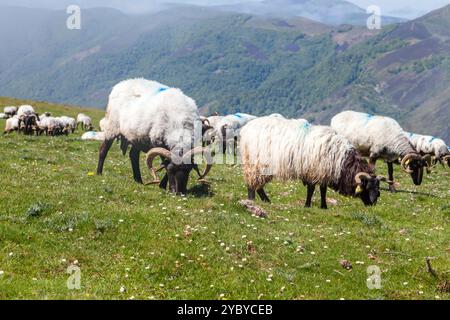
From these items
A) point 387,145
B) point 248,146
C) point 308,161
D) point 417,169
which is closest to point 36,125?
point 248,146

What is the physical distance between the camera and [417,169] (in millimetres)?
29062

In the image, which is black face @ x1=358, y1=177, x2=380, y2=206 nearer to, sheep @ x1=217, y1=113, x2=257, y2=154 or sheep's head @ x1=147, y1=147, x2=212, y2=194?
sheep's head @ x1=147, y1=147, x2=212, y2=194

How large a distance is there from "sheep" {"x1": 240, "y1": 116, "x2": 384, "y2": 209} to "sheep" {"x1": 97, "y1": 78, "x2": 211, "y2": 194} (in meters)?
2.62

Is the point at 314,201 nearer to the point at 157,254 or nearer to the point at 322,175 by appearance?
the point at 322,175

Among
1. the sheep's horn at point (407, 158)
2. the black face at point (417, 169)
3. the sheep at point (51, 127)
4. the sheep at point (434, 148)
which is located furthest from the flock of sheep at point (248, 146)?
the sheep at point (51, 127)

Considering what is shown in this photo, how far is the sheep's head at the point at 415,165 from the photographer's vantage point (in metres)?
28.3

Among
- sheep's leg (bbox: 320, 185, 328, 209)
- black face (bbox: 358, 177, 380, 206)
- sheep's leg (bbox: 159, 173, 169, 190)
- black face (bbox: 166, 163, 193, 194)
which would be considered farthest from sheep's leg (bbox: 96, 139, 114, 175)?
black face (bbox: 358, 177, 380, 206)

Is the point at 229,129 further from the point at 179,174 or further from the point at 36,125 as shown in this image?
the point at 179,174

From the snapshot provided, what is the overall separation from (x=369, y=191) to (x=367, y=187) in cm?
29

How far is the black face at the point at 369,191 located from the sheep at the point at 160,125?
6336 mm

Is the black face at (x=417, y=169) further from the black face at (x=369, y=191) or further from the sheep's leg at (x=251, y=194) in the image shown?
the sheep's leg at (x=251, y=194)

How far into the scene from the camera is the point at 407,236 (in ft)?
51.1

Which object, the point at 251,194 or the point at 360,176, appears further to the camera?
the point at 251,194
